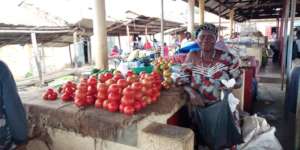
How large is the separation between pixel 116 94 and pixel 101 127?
0.86 ft

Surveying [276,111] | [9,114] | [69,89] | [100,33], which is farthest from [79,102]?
[276,111]

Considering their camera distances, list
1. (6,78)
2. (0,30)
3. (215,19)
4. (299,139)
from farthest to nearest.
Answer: (215,19)
(0,30)
(299,139)
(6,78)

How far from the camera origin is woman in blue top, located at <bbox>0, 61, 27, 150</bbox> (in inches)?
60.6

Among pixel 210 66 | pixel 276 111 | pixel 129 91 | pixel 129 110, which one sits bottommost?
pixel 276 111

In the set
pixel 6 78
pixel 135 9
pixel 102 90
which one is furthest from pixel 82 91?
pixel 135 9

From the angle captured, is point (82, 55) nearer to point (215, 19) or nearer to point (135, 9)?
point (135, 9)

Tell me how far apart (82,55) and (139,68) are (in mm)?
9452

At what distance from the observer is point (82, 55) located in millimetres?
12047

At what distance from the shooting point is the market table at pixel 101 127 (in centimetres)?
167

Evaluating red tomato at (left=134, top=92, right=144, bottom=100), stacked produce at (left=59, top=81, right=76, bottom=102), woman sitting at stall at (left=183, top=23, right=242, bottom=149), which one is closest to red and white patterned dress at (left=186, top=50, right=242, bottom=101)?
woman sitting at stall at (left=183, top=23, right=242, bottom=149)

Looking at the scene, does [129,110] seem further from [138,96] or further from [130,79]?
[130,79]

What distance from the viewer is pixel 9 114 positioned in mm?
1585

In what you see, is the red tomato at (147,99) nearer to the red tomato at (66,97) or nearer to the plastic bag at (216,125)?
the plastic bag at (216,125)

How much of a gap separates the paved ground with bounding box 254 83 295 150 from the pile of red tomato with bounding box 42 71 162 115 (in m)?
2.21
